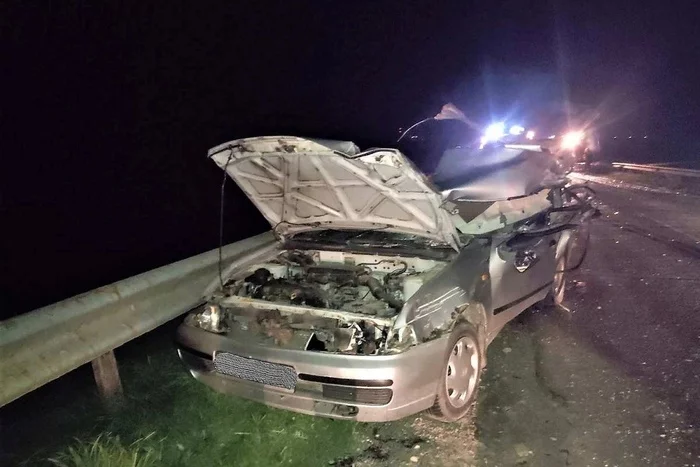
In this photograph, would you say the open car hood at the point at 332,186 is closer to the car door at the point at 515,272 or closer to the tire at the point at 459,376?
the car door at the point at 515,272

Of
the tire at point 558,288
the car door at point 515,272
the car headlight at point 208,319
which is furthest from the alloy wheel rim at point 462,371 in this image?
the tire at point 558,288

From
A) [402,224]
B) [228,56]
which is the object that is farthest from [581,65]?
[402,224]

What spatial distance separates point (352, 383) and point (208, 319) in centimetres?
117

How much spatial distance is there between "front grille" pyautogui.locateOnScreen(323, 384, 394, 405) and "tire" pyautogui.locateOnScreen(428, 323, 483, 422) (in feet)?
1.42

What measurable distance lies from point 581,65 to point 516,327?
126 ft

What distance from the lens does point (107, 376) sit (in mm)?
3699

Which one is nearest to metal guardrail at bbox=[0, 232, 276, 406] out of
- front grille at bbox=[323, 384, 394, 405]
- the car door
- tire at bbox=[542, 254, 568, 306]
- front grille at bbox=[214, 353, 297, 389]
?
front grille at bbox=[214, 353, 297, 389]

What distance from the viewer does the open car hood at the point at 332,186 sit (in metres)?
3.72

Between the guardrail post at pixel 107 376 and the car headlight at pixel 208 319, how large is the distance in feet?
1.74

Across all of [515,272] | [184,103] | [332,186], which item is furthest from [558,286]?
[184,103]

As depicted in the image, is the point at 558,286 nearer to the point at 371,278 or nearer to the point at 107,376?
the point at 371,278

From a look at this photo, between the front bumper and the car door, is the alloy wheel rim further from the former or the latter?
the car door

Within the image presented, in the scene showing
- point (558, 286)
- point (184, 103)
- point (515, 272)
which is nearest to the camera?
point (515, 272)

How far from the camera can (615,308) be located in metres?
5.46
